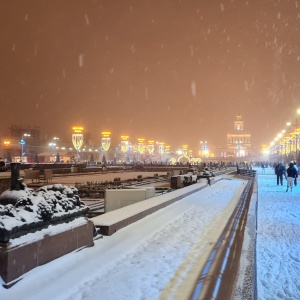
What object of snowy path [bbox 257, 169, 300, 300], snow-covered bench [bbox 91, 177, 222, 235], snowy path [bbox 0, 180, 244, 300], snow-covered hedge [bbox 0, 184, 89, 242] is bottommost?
snowy path [bbox 257, 169, 300, 300]

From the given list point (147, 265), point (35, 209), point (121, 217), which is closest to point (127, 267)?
point (147, 265)

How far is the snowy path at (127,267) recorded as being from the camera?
5.25 meters

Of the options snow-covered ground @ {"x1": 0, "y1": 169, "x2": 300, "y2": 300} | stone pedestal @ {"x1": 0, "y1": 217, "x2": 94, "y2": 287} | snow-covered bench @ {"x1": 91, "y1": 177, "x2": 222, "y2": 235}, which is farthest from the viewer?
snow-covered bench @ {"x1": 91, "y1": 177, "x2": 222, "y2": 235}

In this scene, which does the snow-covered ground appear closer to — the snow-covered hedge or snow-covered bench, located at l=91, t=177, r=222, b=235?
snow-covered bench, located at l=91, t=177, r=222, b=235

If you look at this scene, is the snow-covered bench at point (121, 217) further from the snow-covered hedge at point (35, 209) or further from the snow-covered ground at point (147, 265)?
the snow-covered hedge at point (35, 209)

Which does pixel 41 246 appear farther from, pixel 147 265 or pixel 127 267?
pixel 147 265

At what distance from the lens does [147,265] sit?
21.9ft

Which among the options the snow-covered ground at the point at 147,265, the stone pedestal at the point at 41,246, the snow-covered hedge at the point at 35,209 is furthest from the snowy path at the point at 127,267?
the snow-covered hedge at the point at 35,209

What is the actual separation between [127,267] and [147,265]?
36 cm

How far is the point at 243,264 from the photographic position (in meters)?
7.12

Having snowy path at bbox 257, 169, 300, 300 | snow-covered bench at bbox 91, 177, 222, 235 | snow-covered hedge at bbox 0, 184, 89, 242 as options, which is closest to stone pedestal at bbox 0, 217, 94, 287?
snow-covered hedge at bbox 0, 184, 89, 242

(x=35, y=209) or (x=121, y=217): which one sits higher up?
(x=35, y=209)

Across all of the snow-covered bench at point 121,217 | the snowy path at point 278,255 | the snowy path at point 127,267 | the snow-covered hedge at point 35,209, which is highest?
the snow-covered hedge at point 35,209

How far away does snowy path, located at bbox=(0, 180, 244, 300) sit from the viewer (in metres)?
5.25
